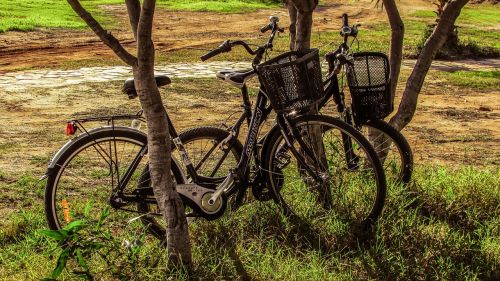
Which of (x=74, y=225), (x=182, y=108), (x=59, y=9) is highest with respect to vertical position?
(x=74, y=225)

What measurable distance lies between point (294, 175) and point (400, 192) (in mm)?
872

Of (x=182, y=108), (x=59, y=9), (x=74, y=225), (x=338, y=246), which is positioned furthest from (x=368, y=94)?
(x=59, y=9)

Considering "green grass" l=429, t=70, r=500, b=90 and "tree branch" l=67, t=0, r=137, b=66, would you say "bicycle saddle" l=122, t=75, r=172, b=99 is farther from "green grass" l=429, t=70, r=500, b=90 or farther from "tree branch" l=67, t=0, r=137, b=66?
"green grass" l=429, t=70, r=500, b=90

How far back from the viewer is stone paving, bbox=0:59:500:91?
11117mm

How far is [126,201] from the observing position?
14.6ft

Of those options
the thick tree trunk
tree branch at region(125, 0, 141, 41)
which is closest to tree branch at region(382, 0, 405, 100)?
the thick tree trunk

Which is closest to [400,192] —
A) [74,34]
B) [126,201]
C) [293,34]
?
[293,34]

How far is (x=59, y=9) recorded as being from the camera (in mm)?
23188

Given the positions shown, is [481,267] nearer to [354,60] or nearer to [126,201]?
[354,60]

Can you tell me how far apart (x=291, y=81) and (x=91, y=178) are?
249cm

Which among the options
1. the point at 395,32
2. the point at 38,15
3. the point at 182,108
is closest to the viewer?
the point at 395,32

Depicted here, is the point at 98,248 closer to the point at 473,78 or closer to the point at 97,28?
the point at 97,28

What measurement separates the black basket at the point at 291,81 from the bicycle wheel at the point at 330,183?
0.53ft

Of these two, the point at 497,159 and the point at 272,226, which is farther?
the point at 497,159
